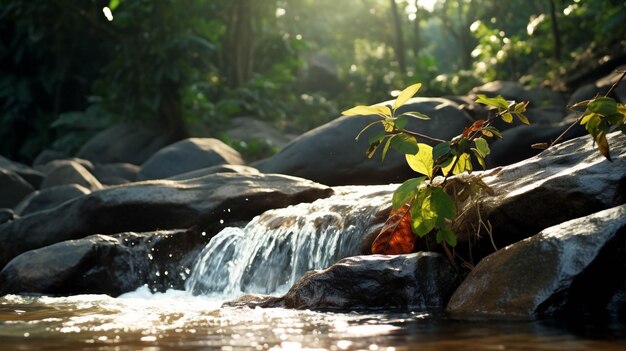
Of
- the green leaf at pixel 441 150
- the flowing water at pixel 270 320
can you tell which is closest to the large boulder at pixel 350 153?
the flowing water at pixel 270 320

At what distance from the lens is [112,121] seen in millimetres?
21438

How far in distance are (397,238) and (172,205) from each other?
3.21 m

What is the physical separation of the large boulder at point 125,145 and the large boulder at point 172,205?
10.5 m

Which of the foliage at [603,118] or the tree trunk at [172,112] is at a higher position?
the tree trunk at [172,112]

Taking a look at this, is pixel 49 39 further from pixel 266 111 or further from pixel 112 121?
pixel 266 111

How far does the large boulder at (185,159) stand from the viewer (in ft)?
43.6

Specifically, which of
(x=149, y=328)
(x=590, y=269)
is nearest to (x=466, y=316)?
(x=590, y=269)

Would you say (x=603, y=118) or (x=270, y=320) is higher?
(x=603, y=118)

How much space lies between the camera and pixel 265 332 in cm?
388

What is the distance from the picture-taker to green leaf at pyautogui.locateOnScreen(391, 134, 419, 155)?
5035 millimetres

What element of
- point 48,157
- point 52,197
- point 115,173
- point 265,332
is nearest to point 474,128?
point 265,332

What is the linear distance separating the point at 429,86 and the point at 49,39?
9.37m

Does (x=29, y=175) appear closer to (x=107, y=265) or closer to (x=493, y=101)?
(x=107, y=265)

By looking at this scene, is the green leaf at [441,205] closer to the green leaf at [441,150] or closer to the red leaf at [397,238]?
the green leaf at [441,150]
